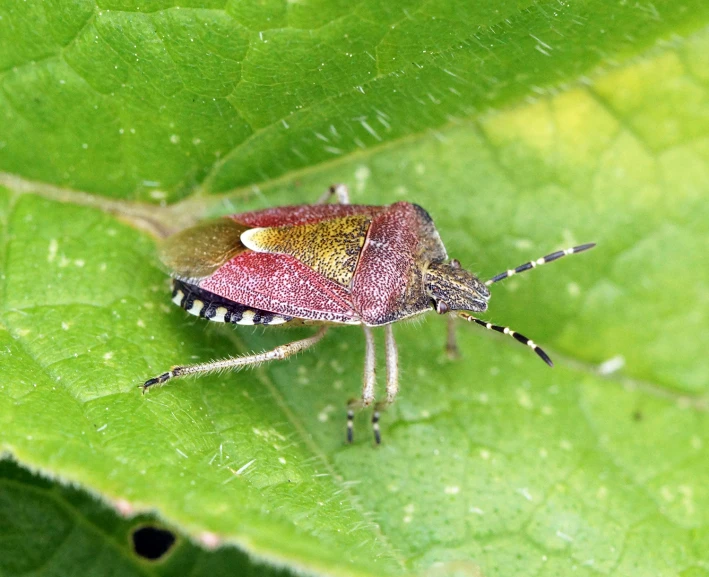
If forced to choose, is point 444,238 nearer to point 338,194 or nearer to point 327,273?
point 338,194

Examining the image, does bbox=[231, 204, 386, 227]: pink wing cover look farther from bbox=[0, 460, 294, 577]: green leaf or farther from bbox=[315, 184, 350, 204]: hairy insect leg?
bbox=[0, 460, 294, 577]: green leaf

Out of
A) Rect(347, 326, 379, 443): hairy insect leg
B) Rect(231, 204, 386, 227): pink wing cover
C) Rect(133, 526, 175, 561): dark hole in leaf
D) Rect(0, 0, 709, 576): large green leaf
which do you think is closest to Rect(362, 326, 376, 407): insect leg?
Rect(347, 326, 379, 443): hairy insect leg

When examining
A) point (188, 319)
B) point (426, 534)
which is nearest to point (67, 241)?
point (188, 319)

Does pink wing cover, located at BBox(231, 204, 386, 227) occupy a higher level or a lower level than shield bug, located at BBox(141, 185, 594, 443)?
higher

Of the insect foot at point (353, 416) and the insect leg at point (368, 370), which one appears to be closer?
the insect foot at point (353, 416)

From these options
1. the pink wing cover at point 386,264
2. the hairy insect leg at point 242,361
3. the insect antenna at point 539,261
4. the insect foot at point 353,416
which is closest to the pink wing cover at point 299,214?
the pink wing cover at point 386,264

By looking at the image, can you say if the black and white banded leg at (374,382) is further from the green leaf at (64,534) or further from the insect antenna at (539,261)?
the green leaf at (64,534)
